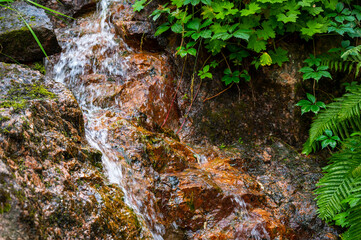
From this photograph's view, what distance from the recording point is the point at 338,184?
2553 mm

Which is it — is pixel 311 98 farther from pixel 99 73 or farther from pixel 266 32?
pixel 99 73

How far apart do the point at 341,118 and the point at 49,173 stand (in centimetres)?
286

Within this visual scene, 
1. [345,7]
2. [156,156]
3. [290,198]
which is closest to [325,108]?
[290,198]

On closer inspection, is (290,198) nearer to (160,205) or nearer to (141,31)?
(160,205)

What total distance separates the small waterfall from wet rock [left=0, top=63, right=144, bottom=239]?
1.12 ft

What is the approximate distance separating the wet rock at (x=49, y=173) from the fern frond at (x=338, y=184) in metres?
1.84

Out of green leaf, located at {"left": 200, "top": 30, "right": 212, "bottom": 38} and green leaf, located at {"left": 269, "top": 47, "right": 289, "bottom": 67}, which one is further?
green leaf, located at {"left": 269, "top": 47, "right": 289, "bottom": 67}

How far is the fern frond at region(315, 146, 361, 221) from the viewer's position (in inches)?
97.4

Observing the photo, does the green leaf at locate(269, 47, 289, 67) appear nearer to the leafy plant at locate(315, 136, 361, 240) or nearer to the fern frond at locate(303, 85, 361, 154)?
the fern frond at locate(303, 85, 361, 154)

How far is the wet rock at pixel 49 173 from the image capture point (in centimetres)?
123

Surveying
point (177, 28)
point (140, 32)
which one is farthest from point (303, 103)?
point (140, 32)

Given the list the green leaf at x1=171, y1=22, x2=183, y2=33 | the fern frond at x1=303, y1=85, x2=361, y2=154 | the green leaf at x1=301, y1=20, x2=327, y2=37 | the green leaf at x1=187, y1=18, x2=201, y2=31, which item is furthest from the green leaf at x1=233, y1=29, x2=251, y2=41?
the fern frond at x1=303, y1=85, x2=361, y2=154

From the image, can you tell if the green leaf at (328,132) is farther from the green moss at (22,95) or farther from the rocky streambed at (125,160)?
the green moss at (22,95)

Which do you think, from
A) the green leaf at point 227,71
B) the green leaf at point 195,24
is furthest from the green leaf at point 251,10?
the green leaf at point 227,71
